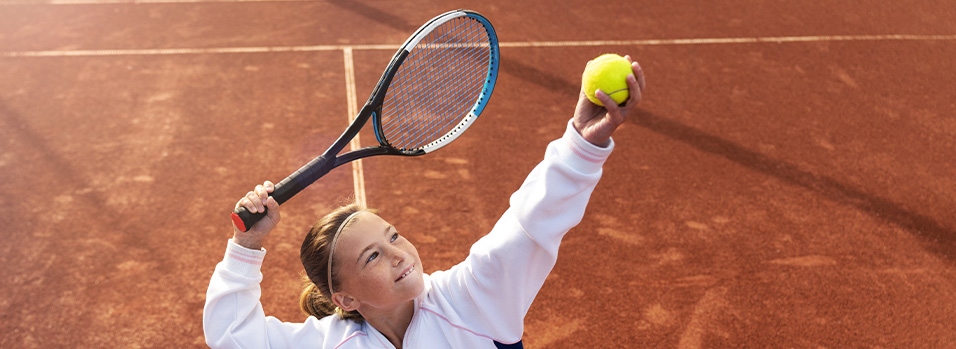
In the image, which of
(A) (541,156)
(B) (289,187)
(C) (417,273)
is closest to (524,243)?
(C) (417,273)

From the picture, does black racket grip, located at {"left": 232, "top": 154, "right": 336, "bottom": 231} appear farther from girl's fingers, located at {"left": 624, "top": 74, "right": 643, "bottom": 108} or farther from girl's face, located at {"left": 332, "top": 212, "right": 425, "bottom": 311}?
girl's fingers, located at {"left": 624, "top": 74, "right": 643, "bottom": 108}

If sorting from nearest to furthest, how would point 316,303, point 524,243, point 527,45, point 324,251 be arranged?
1. point 524,243
2. point 324,251
3. point 316,303
4. point 527,45

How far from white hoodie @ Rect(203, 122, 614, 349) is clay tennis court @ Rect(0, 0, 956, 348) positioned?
54cm

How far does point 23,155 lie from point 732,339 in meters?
4.80

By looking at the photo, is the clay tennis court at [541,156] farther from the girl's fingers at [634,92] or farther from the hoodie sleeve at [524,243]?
the girl's fingers at [634,92]

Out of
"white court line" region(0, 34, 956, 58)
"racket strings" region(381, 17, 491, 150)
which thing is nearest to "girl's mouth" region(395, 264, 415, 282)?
"racket strings" region(381, 17, 491, 150)

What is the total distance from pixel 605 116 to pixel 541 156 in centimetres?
367

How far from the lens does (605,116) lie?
187 cm

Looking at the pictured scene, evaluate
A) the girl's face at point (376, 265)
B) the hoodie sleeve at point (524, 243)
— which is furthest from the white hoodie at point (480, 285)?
the girl's face at point (376, 265)

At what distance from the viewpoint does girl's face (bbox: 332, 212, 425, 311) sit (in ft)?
6.83

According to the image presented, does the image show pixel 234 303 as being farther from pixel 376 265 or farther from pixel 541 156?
pixel 541 156

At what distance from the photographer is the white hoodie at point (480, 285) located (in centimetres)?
188

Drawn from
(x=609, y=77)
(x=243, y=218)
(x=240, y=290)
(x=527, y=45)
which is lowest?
(x=527, y=45)

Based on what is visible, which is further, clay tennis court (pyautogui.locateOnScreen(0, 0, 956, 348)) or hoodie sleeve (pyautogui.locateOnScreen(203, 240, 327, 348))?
clay tennis court (pyautogui.locateOnScreen(0, 0, 956, 348))
